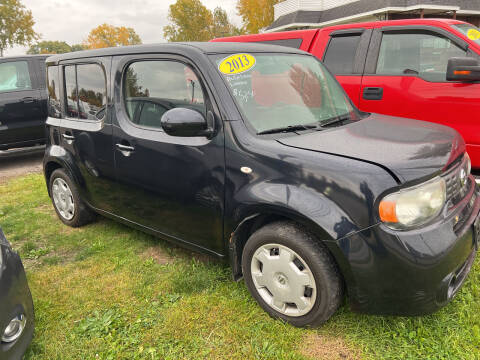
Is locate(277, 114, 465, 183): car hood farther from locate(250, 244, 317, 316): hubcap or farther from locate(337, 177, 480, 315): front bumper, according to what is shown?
locate(250, 244, 317, 316): hubcap

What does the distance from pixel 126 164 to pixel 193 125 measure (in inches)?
36.6

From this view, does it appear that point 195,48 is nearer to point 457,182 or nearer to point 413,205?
point 413,205

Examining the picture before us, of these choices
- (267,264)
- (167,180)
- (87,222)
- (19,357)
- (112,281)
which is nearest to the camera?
(19,357)

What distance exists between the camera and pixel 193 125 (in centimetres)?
246

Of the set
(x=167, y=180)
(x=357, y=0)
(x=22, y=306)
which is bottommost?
(x=22, y=306)

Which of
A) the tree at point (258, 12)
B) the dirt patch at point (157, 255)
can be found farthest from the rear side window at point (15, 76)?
the tree at point (258, 12)

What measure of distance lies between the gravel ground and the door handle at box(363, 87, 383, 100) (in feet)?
18.8

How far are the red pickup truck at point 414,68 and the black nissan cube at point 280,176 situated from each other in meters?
1.35

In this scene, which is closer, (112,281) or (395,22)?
(112,281)

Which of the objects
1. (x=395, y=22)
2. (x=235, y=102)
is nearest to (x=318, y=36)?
(x=395, y=22)

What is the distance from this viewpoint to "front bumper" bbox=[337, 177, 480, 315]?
1.93 meters

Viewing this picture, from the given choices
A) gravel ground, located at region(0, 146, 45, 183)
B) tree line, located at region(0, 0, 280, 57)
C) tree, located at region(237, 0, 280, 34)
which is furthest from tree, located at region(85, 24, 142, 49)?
gravel ground, located at region(0, 146, 45, 183)

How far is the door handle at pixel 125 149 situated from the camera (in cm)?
304

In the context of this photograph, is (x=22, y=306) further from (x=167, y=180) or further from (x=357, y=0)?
(x=357, y=0)
